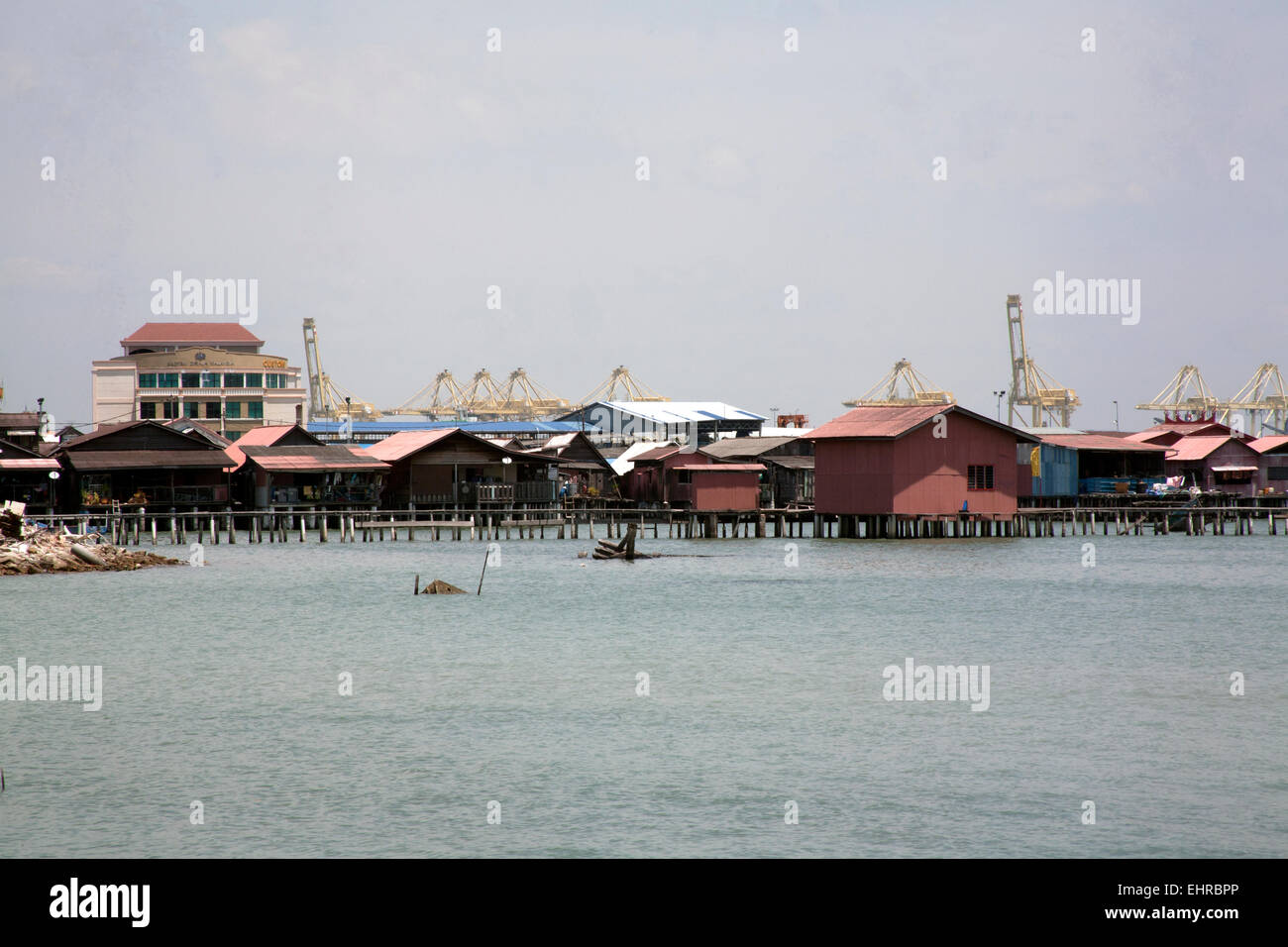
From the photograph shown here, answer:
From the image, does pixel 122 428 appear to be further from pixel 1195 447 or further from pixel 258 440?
pixel 1195 447

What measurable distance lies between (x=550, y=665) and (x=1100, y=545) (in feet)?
135

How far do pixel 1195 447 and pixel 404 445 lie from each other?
4735cm

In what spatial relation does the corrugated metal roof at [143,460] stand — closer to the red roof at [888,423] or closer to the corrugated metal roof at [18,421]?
the corrugated metal roof at [18,421]

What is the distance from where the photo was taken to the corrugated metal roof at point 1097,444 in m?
73.9

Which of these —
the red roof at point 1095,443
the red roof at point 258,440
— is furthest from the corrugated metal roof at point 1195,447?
the red roof at point 258,440

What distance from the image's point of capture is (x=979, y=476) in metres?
56.5

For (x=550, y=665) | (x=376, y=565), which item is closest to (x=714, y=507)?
(x=376, y=565)

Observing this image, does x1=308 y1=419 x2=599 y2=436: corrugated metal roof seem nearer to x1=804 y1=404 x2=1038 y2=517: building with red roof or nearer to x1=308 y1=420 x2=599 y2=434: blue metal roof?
x1=308 y1=420 x2=599 y2=434: blue metal roof

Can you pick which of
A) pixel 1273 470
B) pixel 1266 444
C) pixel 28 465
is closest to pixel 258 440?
pixel 28 465

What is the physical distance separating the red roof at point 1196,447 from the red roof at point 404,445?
142ft
